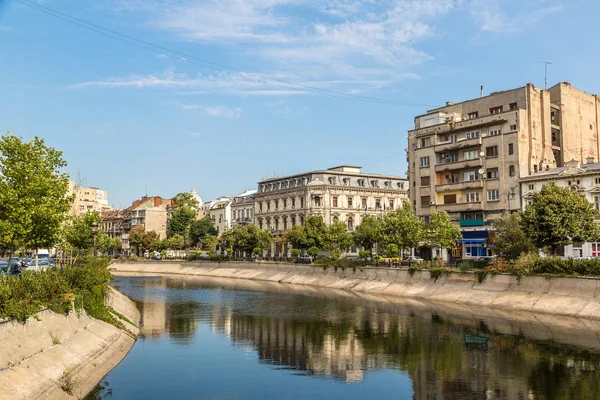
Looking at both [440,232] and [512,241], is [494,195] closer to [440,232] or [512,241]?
[440,232]

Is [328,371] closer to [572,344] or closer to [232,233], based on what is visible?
[572,344]

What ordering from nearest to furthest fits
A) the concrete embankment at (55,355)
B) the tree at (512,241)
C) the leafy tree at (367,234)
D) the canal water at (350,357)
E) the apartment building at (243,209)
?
the concrete embankment at (55,355) → the canal water at (350,357) → the tree at (512,241) → the leafy tree at (367,234) → the apartment building at (243,209)

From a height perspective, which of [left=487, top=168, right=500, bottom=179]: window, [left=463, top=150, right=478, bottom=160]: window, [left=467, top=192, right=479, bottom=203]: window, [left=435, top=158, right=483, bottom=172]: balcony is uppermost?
[left=463, top=150, right=478, bottom=160]: window

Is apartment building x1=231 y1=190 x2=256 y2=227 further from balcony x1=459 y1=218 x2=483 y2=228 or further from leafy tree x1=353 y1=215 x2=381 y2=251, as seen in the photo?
balcony x1=459 y1=218 x2=483 y2=228

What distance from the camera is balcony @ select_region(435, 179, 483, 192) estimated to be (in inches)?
3314

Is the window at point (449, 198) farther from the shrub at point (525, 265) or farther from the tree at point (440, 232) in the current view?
the shrub at point (525, 265)

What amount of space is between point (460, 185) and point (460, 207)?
129 inches

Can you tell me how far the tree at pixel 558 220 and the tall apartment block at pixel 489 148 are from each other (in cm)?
1537

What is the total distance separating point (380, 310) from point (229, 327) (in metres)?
16.9

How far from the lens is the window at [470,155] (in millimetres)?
85550

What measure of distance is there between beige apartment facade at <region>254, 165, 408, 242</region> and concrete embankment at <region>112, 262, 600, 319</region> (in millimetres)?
21820

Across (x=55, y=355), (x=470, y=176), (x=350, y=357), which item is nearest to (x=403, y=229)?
(x=470, y=176)

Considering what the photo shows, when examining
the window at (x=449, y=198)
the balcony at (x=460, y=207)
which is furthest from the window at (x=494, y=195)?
the window at (x=449, y=198)

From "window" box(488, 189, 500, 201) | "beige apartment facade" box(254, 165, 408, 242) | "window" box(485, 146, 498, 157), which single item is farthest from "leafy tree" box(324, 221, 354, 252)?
"window" box(485, 146, 498, 157)
